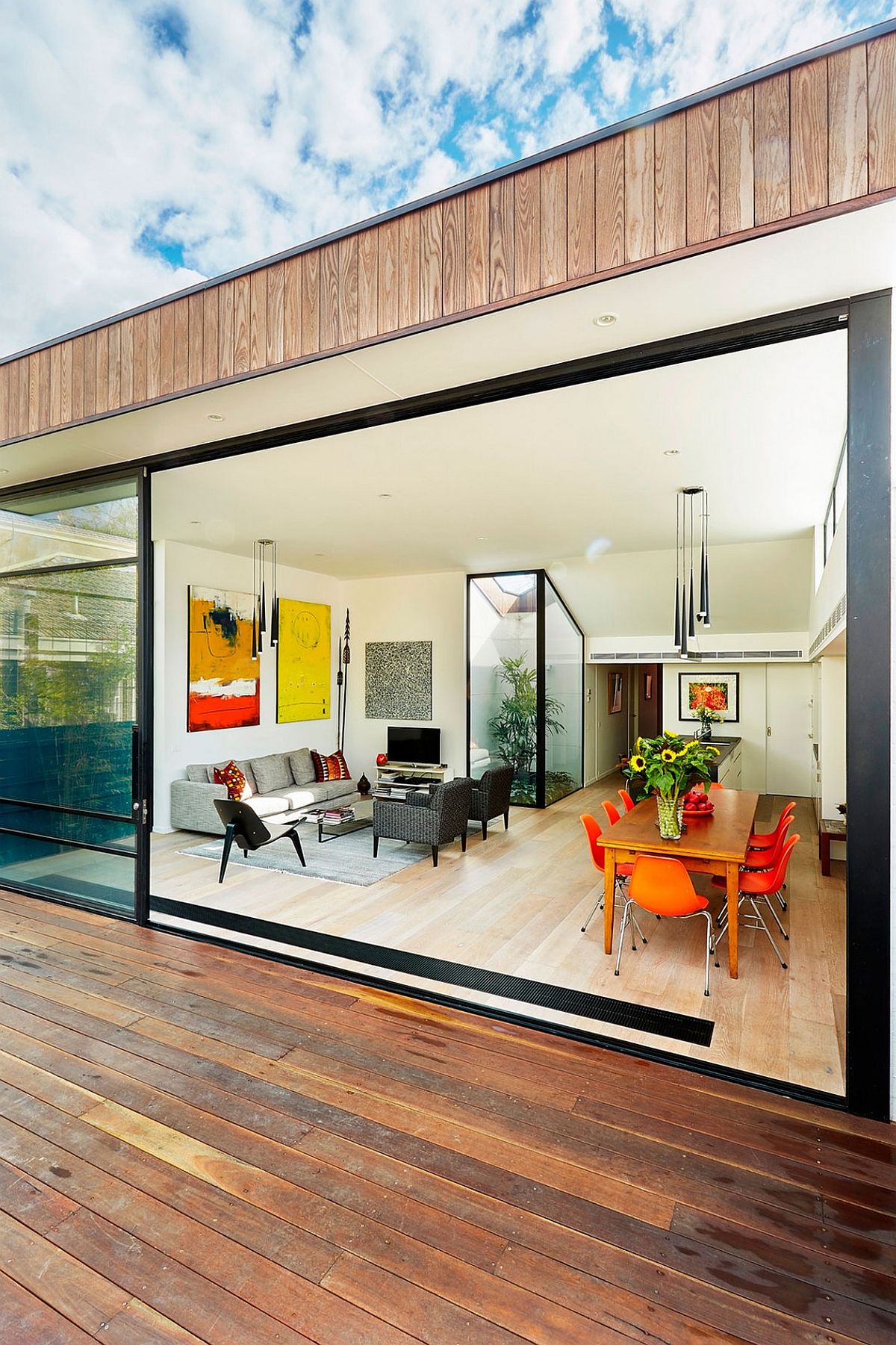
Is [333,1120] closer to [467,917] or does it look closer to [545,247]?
[467,917]

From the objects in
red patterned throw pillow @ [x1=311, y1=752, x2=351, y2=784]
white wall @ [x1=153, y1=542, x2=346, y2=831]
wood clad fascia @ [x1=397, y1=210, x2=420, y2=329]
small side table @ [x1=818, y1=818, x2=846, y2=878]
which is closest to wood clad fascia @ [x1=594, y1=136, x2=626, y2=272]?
wood clad fascia @ [x1=397, y1=210, x2=420, y2=329]

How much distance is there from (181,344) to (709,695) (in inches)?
330

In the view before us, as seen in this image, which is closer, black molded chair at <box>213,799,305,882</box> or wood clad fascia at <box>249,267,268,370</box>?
wood clad fascia at <box>249,267,268,370</box>

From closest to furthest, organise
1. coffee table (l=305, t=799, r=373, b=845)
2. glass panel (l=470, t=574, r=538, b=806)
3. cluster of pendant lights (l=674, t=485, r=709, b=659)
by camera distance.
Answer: cluster of pendant lights (l=674, t=485, r=709, b=659) → coffee table (l=305, t=799, r=373, b=845) → glass panel (l=470, t=574, r=538, b=806)

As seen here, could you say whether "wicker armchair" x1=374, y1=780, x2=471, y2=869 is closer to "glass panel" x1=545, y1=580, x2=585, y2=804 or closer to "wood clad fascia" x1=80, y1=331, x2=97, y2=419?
"glass panel" x1=545, y1=580, x2=585, y2=804

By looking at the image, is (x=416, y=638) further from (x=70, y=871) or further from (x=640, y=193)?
(x=640, y=193)

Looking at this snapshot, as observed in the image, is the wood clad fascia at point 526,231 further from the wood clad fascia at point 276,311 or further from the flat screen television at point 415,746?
the flat screen television at point 415,746

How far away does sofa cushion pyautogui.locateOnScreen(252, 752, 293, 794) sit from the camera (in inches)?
294

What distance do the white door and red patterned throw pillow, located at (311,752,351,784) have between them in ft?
18.9

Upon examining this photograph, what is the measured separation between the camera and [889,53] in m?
1.82

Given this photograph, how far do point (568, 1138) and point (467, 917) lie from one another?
2249 millimetres

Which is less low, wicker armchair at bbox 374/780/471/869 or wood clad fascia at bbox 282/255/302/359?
wood clad fascia at bbox 282/255/302/359

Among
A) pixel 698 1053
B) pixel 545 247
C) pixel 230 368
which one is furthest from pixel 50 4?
pixel 698 1053

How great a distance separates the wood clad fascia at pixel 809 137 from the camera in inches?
74.8
